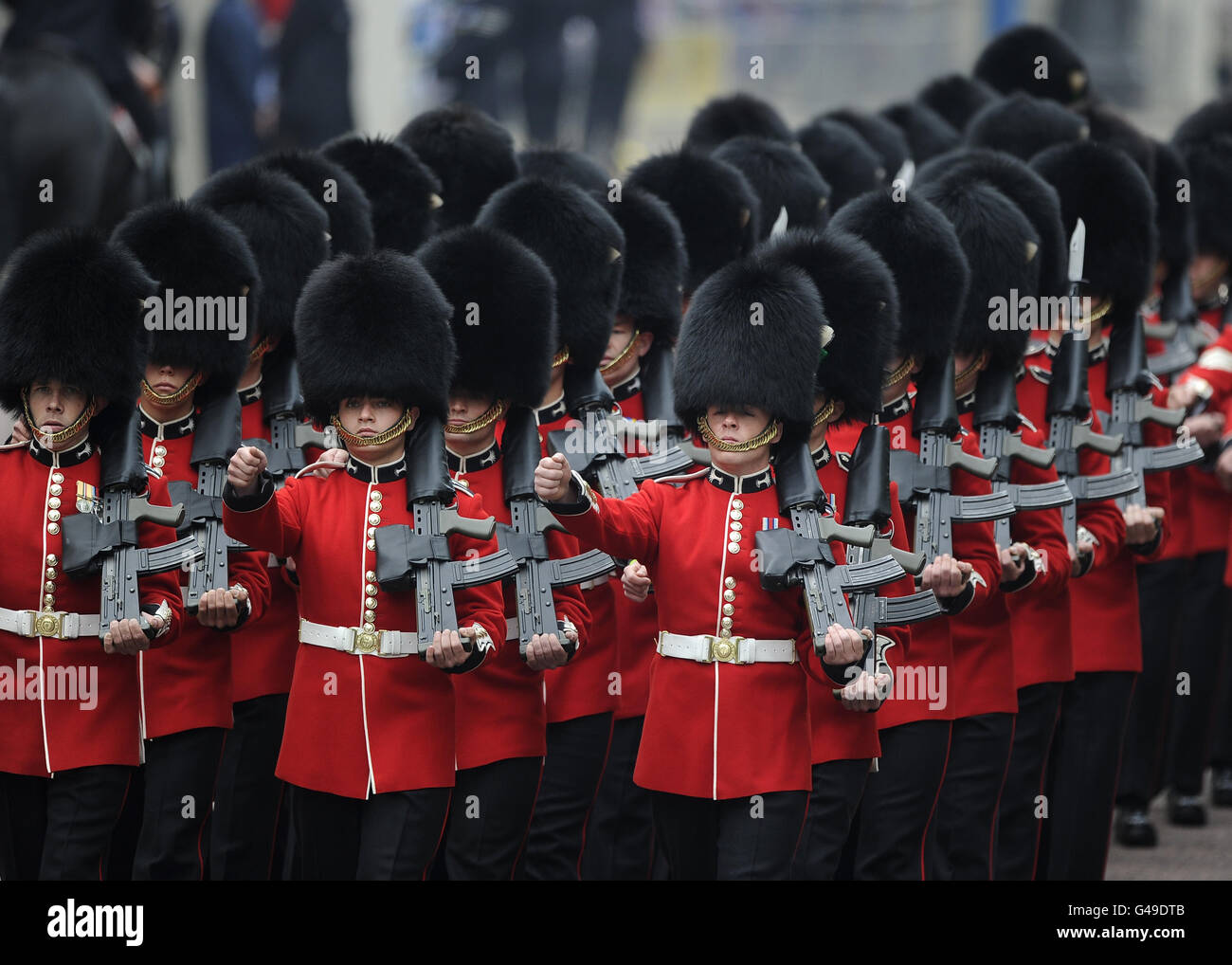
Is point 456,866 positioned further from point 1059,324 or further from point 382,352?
point 1059,324

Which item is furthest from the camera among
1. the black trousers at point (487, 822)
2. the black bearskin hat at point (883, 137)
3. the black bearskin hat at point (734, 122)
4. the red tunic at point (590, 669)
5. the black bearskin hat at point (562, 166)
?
the black bearskin hat at point (883, 137)

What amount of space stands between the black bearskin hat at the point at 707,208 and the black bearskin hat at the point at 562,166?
0.19 meters

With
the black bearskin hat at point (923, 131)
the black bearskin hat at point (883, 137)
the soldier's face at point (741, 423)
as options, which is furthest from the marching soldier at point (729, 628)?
the black bearskin hat at point (923, 131)

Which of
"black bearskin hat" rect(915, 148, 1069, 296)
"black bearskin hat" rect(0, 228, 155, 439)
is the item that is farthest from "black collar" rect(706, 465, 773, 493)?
Result: "black bearskin hat" rect(915, 148, 1069, 296)

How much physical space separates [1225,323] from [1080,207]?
4.21ft

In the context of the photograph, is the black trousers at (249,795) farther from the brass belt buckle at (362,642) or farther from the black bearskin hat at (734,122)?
the black bearskin hat at (734,122)

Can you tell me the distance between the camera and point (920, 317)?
548cm

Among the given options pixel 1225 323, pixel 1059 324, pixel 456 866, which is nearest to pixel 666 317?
pixel 1059 324

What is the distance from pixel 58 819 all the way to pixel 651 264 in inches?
89.9

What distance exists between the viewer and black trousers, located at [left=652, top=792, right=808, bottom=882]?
4.58 m

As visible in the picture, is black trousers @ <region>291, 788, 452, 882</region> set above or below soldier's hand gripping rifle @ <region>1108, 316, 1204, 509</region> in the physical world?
below

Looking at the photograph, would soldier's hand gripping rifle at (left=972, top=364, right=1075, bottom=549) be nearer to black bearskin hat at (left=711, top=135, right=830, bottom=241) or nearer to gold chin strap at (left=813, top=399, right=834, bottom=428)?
gold chin strap at (left=813, top=399, right=834, bottom=428)

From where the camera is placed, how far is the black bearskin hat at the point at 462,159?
6.77 meters

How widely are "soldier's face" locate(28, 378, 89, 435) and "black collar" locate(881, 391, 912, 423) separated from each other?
1.83m
